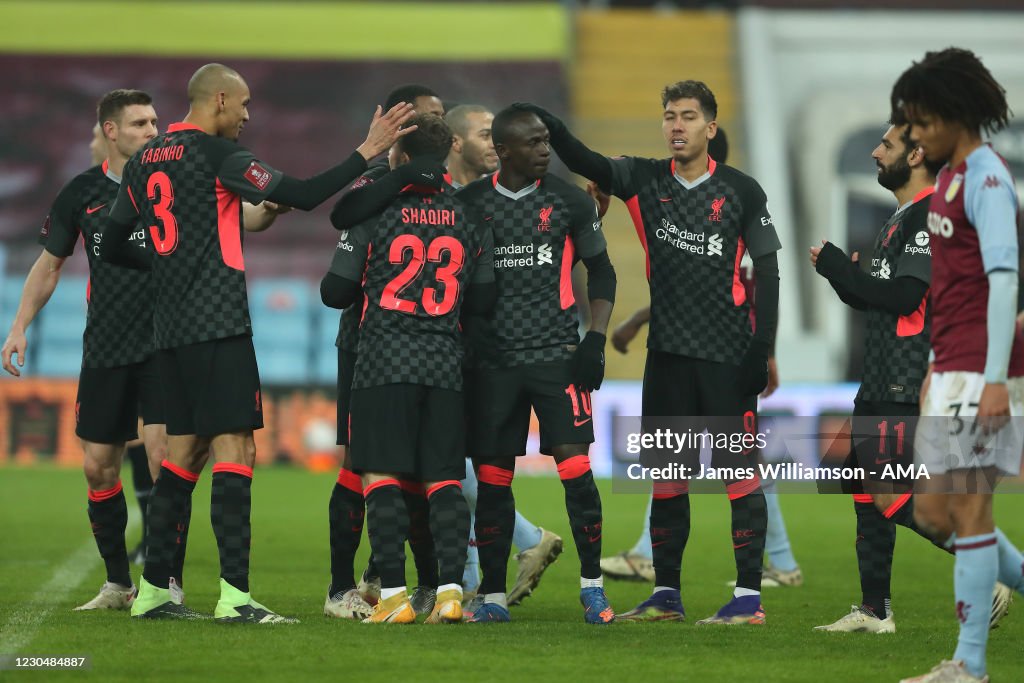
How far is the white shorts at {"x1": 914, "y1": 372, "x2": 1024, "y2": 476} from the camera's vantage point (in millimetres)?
5223

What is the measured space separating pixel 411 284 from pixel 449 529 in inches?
43.7

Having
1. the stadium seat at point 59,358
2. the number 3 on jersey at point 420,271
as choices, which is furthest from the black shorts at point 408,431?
the stadium seat at point 59,358

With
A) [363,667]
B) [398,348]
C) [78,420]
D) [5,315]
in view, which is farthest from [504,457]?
[5,315]

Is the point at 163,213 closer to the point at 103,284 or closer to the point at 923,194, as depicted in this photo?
the point at 103,284

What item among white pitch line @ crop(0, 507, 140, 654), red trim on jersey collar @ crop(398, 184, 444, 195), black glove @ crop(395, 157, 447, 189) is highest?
black glove @ crop(395, 157, 447, 189)

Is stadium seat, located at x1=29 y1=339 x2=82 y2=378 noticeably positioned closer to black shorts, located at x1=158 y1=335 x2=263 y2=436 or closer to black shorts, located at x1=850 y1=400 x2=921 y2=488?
black shorts, located at x1=158 y1=335 x2=263 y2=436

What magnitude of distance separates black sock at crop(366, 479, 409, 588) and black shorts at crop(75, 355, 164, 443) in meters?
1.53

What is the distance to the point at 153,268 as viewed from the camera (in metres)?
6.77

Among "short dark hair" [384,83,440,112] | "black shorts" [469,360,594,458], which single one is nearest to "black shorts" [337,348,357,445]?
"black shorts" [469,360,594,458]

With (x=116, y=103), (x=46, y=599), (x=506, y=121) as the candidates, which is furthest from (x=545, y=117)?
(x=46, y=599)

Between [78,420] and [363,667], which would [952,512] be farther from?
[78,420]

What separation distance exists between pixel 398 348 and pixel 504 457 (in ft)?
2.62

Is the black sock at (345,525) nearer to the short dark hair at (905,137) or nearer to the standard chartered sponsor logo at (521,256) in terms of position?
the standard chartered sponsor logo at (521,256)

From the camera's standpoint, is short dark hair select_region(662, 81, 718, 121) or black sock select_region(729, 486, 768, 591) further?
short dark hair select_region(662, 81, 718, 121)
